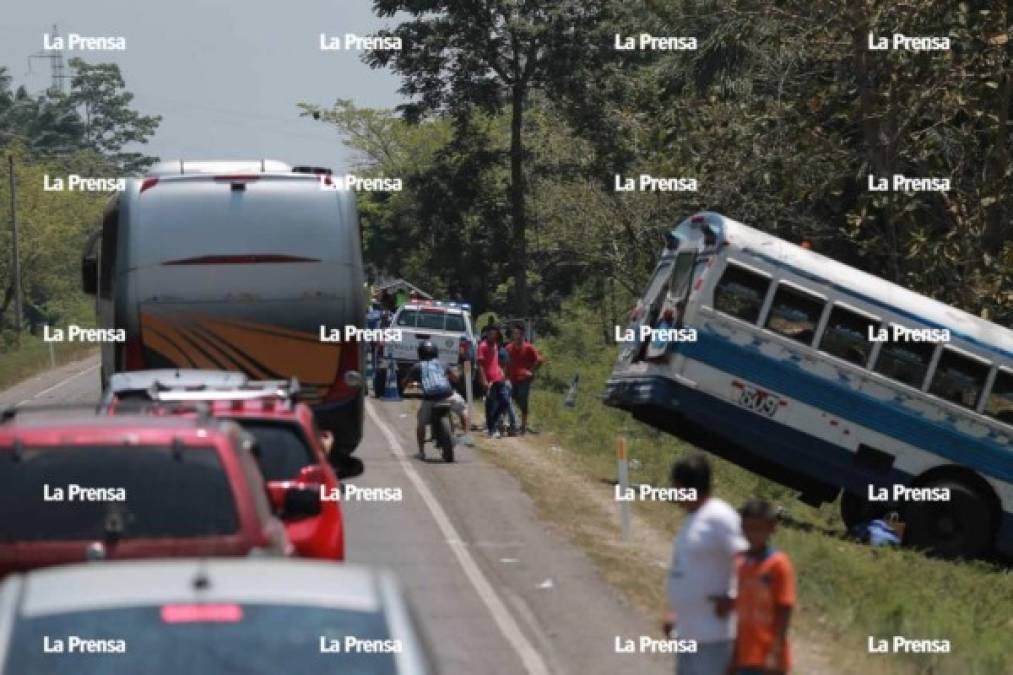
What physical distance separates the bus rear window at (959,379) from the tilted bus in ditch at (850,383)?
0.05 ft

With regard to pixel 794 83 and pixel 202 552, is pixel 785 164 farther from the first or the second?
pixel 202 552

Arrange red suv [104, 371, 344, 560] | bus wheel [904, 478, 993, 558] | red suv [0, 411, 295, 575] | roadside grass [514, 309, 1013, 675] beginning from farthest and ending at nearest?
bus wheel [904, 478, 993, 558] < roadside grass [514, 309, 1013, 675] < red suv [104, 371, 344, 560] < red suv [0, 411, 295, 575]

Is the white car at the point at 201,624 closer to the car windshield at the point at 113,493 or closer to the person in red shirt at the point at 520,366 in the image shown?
the car windshield at the point at 113,493

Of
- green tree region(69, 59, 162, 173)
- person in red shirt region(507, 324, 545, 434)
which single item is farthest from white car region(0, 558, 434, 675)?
green tree region(69, 59, 162, 173)

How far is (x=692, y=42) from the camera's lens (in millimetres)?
30281

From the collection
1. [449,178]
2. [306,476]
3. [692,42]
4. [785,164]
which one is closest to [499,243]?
[449,178]

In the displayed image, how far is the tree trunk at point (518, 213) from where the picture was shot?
167ft

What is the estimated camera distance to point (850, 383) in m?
22.9

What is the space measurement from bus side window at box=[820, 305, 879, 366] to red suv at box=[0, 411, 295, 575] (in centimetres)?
1393

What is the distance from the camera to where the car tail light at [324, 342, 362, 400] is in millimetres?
19859

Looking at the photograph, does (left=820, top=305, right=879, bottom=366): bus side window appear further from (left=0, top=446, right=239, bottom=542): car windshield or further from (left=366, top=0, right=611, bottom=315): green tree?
(left=366, top=0, right=611, bottom=315): green tree

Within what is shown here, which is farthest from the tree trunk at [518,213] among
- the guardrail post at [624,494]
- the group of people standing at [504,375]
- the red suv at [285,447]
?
the red suv at [285,447]

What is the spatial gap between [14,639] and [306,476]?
5857mm

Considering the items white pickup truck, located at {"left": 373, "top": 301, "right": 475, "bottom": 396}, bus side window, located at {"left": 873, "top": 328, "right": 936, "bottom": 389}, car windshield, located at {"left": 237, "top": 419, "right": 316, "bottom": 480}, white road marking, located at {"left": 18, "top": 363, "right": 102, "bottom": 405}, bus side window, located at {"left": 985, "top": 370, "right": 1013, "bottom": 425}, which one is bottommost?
white road marking, located at {"left": 18, "top": 363, "right": 102, "bottom": 405}
